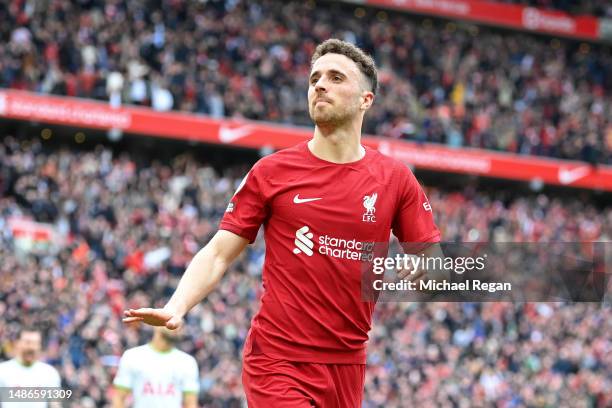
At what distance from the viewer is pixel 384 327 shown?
22.2 meters

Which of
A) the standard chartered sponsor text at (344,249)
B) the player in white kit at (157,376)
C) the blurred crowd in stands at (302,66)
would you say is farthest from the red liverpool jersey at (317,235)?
the blurred crowd in stands at (302,66)

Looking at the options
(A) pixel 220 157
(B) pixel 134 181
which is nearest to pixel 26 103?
(B) pixel 134 181

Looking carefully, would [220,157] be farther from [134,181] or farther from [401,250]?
[401,250]

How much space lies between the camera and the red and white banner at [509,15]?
35156 mm

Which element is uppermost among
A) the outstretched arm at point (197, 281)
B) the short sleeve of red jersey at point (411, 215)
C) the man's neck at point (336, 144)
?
the man's neck at point (336, 144)

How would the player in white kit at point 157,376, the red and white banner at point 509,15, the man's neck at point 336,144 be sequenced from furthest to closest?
the red and white banner at point 509,15, the player in white kit at point 157,376, the man's neck at point 336,144

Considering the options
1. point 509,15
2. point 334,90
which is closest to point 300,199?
point 334,90

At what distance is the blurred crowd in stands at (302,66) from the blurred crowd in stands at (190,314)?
1.77m

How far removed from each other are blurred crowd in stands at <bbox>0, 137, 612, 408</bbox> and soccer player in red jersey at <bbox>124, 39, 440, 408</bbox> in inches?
404

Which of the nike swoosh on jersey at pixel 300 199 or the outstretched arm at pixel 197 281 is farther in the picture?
the nike swoosh on jersey at pixel 300 199

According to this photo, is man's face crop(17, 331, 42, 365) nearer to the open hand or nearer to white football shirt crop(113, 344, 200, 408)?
white football shirt crop(113, 344, 200, 408)

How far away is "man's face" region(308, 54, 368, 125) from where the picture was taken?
5164mm

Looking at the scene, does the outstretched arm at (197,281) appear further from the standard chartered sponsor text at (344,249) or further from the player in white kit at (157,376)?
the player in white kit at (157,376)
